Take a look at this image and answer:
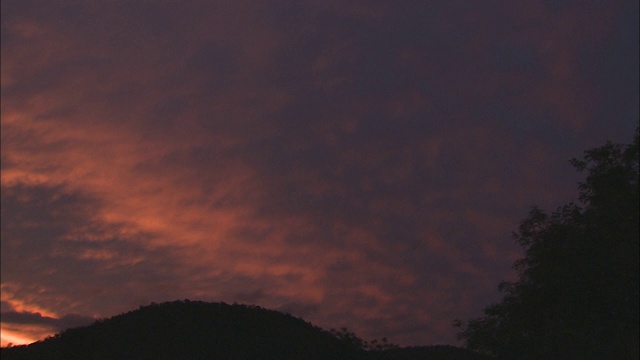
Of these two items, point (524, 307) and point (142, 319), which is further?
point (142, 319)

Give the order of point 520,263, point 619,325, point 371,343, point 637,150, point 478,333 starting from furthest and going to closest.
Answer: point 371,343 < point 478,333 < point 520,263 < point 637,150 < point 619,325

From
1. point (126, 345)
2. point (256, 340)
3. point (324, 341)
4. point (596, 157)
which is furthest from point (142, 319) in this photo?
point (596, 157)

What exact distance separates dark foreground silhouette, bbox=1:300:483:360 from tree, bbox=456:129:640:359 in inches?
377

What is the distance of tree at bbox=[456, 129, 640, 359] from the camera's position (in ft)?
88.6

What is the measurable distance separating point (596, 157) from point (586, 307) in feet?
22.6

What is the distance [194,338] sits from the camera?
31.6m

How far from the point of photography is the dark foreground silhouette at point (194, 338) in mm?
30875

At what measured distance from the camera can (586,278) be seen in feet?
93.5

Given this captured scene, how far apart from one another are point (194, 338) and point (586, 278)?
18.0 m

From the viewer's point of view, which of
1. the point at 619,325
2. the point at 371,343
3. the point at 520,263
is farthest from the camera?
the point at 371,343

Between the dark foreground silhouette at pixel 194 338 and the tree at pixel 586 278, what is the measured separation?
957cm

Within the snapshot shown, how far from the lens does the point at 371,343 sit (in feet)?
173

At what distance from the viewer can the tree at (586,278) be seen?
27.0m

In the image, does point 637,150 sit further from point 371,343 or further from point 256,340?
point 371,343
